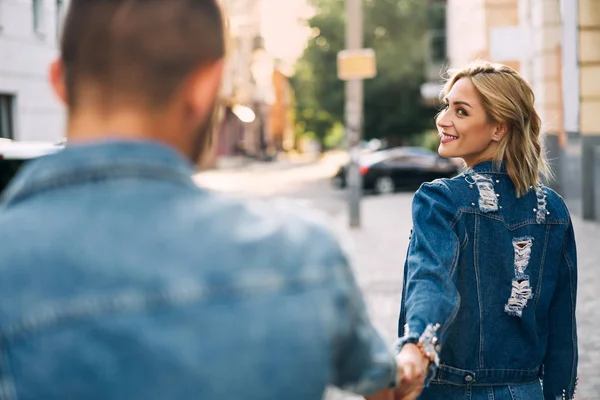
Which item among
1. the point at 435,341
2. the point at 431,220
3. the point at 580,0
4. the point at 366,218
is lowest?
the point at 366,218

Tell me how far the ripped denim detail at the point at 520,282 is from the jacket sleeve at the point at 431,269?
7.4 inches

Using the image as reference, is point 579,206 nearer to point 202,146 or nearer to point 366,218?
point 366,218

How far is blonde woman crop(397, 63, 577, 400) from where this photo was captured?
259 cm

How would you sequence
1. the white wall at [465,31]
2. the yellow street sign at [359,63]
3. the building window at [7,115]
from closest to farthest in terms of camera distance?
the yellow street sign at [359,63] < the building window at [7,115] < the white wall at [465,31]

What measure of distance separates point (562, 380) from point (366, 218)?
1591cm

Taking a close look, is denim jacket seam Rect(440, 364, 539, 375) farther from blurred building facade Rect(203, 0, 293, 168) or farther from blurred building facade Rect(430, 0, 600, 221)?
blurred building facade Rect(203, 0, 293, 168)

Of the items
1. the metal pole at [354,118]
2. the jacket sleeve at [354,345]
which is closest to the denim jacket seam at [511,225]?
the jacket sleeve at [354,345]

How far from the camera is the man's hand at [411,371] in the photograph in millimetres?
2031

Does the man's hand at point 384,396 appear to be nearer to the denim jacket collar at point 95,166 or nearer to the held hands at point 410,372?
the held hands at point 410,372

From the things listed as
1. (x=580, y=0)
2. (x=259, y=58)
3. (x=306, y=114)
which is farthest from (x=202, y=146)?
(x=259, y=58)

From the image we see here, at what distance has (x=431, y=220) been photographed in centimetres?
260

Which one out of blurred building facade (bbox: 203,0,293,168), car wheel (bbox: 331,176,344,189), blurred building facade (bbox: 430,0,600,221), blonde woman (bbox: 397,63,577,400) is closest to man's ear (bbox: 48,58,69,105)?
blonde woman (bbox: 397,63,577,400)

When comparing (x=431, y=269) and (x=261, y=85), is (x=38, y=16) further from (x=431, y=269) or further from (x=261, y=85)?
(x=261, y=85)

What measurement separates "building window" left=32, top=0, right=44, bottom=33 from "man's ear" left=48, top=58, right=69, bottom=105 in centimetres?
2024
